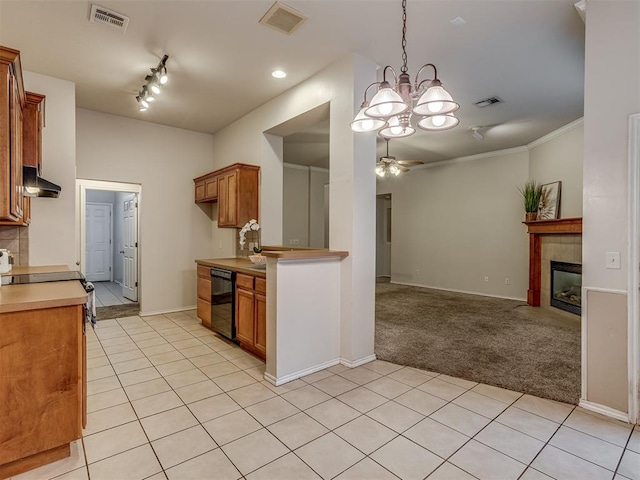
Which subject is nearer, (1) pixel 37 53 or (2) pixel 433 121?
(2) pixel 433 121

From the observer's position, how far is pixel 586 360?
2439 millimetres

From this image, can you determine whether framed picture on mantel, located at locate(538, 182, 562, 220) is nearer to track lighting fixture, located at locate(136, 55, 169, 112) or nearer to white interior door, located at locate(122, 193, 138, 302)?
track lighting fixture, located at locate(136, 55, 169, 112)

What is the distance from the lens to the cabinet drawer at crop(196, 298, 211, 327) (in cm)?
440

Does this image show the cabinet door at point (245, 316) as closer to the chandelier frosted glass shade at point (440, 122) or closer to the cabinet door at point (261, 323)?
the cabinet door at point (261, 323)

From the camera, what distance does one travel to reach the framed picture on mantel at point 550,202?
5.52 m

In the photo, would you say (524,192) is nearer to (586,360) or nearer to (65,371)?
(586,360)

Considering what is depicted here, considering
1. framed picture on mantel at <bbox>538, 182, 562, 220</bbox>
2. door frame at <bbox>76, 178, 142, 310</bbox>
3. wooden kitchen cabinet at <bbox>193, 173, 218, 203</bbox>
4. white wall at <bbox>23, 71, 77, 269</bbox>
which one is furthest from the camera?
framed picture on mantel at <bbox>538, 182, 562, 220</bbox>

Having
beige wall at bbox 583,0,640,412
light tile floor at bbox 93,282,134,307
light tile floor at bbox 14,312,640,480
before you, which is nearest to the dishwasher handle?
light tile floor at bbox 14,312,640,480

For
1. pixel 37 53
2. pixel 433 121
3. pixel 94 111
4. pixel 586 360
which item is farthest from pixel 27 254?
pixel 586 360

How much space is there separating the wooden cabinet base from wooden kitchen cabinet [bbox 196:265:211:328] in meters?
2.48

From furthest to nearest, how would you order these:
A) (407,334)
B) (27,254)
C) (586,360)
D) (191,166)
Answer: (191,166) → (407,334) → (27,254) → (586,360)

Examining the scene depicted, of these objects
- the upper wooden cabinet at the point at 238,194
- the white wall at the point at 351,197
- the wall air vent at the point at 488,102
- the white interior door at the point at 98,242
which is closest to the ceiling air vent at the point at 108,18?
the white wall at the point at 351,197

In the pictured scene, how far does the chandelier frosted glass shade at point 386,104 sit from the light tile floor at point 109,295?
601cm

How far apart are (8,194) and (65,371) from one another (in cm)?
112
